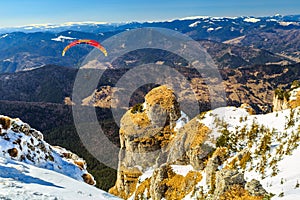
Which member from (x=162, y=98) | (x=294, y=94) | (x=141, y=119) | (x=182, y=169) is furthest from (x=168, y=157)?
(x=294, y=94)

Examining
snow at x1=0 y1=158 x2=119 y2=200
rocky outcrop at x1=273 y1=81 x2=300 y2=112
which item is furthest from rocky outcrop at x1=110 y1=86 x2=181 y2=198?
snow at x1=0 y1=158 x2=119 y2=200

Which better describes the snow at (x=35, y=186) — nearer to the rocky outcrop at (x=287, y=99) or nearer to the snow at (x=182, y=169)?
the snow at (x=182, y=169)

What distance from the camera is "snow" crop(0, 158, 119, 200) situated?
752 inches

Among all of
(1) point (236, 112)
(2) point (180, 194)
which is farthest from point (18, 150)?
(1) point (236, 112)

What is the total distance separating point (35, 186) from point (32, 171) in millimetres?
4758

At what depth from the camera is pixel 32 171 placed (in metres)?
25.2

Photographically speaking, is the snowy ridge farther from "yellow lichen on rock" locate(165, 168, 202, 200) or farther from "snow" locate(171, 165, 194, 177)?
"yellow lichen on rock" locate(165, 168, 202, 200)

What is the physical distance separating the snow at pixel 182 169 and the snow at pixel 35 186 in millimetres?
13154

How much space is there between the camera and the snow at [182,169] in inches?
1359

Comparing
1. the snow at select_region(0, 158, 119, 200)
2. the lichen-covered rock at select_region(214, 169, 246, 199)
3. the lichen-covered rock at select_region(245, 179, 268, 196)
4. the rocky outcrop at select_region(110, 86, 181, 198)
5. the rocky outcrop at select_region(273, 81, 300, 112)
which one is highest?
the rocky outcrop at select_region(273, 81, 300, 112)

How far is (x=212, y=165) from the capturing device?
2800cm

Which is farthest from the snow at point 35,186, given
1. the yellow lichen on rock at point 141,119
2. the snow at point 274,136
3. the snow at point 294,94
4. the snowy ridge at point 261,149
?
the snow at point 294,94

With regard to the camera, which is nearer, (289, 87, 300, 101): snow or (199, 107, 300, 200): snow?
(199, 107, 300, 200): snow

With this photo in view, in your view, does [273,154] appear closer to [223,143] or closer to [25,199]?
[223,143]
